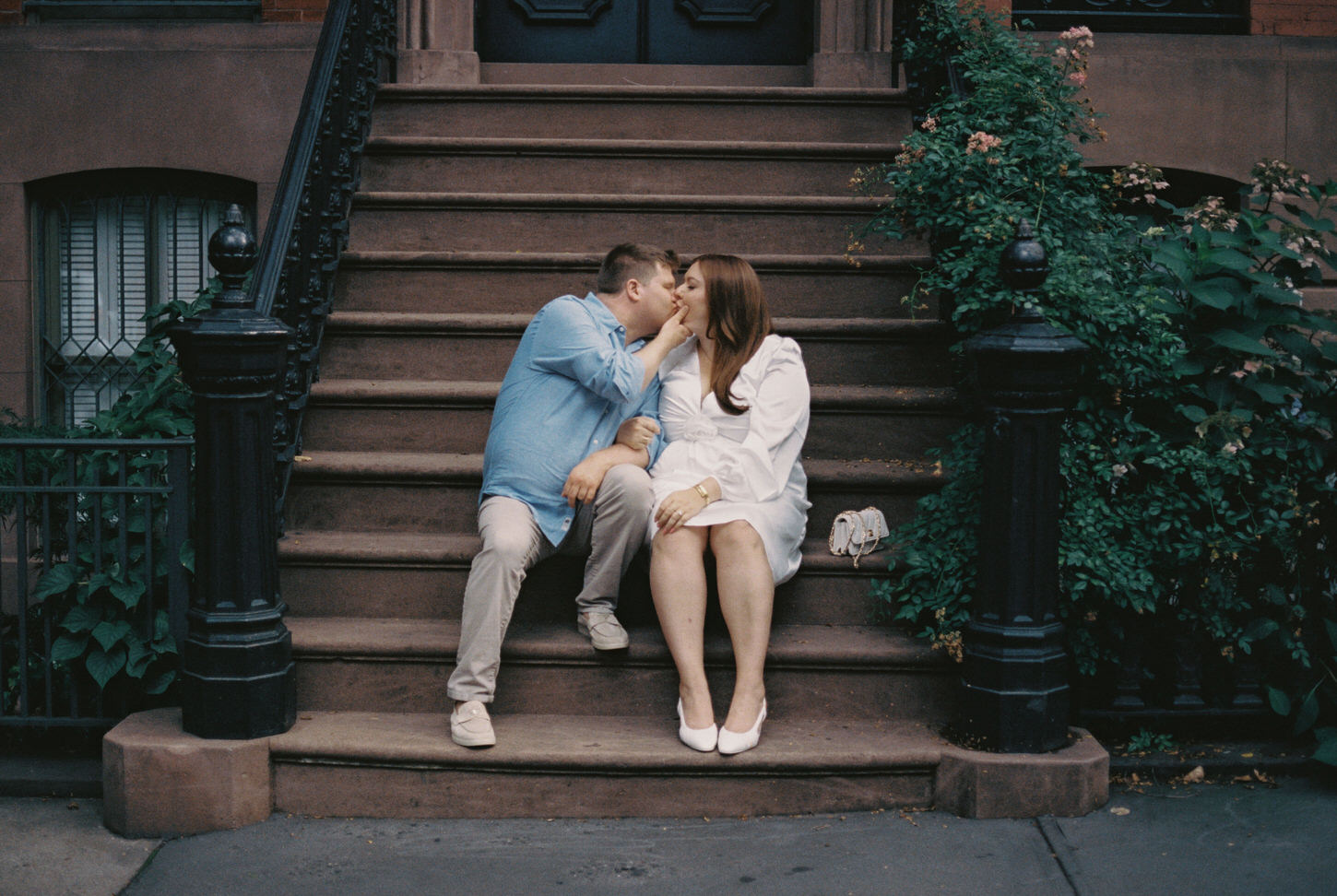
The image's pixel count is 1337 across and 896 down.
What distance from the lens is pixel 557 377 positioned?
4.12 m

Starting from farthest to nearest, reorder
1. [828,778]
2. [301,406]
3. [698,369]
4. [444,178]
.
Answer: [444,178], [301,406], [698,369], [828,778]

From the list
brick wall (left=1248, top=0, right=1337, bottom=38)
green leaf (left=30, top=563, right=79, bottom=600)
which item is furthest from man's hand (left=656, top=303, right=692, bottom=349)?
brick wall (left=1248, top=0, right=1337, bottom=38)

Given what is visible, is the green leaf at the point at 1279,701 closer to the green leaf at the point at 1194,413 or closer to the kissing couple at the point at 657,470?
the green leaf at the point at 1194,413

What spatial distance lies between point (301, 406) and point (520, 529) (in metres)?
1.34

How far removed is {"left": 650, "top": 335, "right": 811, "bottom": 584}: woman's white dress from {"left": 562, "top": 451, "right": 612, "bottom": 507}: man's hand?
20 cm

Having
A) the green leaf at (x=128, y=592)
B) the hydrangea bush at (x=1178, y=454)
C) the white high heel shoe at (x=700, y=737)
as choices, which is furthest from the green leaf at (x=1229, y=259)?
the green leaf at (x=128, y=592)

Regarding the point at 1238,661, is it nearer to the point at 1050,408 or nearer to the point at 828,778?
the point at 1050,408

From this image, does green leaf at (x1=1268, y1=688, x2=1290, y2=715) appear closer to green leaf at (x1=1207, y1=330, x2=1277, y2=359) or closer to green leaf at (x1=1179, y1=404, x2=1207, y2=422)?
green leaf at (x1=1179, y1=404, x2=1207, y2=422)

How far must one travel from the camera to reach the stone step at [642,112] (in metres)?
6.16

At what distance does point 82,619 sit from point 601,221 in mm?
2774

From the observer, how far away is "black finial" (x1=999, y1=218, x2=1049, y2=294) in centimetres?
376

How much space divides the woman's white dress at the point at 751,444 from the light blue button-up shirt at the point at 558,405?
14cm

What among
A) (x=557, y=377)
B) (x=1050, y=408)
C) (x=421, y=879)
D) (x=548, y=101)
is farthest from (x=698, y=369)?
(x=548, y=101)

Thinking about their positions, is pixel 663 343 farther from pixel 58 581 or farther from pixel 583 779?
pixel 58 581
